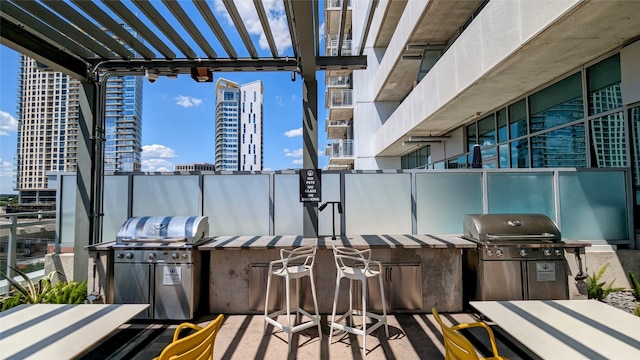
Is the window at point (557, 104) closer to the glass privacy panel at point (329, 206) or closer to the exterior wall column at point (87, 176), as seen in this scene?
the glass privacy panel at point (329, 206)

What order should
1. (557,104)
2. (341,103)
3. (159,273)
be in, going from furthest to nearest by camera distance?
(341,103), (557,104), (159,273)

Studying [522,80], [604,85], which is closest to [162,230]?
[522,80]

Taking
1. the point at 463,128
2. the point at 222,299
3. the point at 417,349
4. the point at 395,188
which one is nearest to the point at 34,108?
the point at 222,299

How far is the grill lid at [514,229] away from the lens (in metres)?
4.03

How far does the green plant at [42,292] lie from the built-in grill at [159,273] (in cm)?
89

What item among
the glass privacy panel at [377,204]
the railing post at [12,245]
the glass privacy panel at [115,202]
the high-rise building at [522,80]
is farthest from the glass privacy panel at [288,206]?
the railing post at [12,245]

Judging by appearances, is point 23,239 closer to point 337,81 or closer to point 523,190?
point 523,190

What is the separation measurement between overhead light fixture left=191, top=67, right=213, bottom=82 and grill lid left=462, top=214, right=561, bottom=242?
493 cm

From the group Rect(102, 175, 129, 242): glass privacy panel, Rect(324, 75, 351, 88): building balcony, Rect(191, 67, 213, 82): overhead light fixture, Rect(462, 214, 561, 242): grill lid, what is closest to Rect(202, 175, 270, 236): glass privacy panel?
Rect(102, 175, 129, 242): glass privacy panel

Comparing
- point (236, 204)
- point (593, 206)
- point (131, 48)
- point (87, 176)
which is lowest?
point (593, 206)

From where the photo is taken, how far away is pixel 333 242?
4.23m

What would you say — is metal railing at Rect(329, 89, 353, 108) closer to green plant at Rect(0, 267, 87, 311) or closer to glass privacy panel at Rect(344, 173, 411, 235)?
glass privacy panel at Rect(344, 173, 411, 235)

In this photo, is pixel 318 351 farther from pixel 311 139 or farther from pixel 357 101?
pixel 357 101

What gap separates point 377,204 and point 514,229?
203cm
